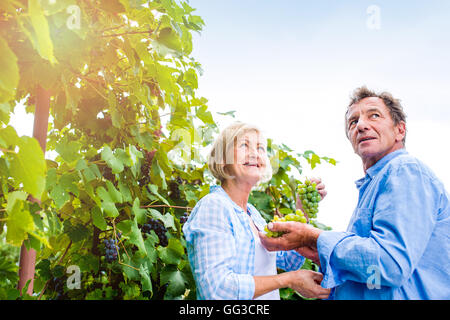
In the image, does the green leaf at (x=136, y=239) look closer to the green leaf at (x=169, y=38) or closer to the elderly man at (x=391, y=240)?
the elderly man at (x=391, y=240)

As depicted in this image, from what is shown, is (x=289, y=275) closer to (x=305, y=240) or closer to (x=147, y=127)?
(x=305, y=240)

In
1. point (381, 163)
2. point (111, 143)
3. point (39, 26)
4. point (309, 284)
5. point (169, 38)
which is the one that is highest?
point (169, 38)

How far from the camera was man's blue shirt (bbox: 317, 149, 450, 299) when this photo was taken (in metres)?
1.10

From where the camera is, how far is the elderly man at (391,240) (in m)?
1.10

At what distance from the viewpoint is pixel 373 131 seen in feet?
4.74

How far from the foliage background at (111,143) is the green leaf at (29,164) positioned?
0.35ft

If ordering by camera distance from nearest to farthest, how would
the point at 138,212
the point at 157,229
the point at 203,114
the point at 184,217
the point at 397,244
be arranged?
the point at 397,244
the point at 138,212
the point at 157,229
the point at 184,217
the point at 203,114

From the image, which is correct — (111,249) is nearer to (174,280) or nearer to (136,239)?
(136,239)

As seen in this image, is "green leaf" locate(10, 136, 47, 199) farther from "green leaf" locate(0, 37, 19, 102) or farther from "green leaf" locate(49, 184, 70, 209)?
"green leaf" locate(49, 184, 70, 209)

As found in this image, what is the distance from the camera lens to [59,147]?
1.34m

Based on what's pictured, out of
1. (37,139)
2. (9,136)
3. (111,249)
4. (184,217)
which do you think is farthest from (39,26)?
(184,217)

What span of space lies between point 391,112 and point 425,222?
539 mm

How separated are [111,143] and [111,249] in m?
0.50
